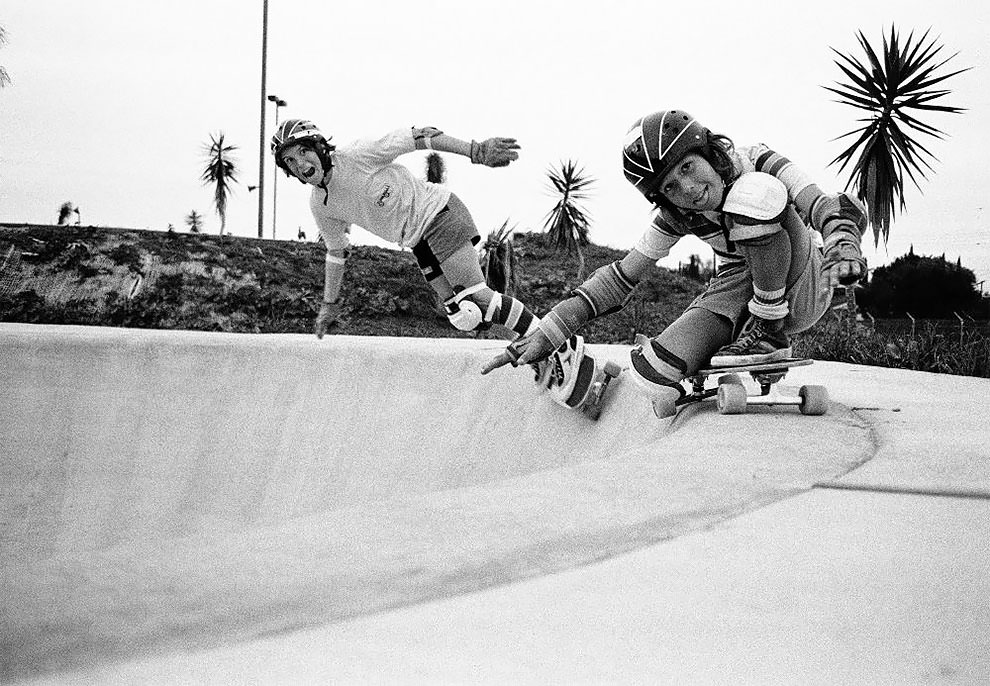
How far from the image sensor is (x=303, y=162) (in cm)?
452

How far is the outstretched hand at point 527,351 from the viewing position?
3473 millimetres

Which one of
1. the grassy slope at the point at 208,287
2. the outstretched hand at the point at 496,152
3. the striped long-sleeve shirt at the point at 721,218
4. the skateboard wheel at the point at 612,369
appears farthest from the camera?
the grassy slope at the point at 208,287

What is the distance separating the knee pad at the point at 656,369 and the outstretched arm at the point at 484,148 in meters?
1.32

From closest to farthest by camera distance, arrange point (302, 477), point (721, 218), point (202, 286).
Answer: point (721, 218), point (302, 477), point (202, 286)

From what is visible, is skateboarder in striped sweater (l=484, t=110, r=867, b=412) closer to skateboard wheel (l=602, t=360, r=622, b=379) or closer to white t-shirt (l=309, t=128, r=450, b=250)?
skateboard wheel (l=602, t=360, r=622, b=379)

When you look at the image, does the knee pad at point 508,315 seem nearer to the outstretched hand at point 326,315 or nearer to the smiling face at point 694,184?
the outstretched hand at point 326,315

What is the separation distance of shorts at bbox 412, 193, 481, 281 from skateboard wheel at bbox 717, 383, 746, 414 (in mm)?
1851

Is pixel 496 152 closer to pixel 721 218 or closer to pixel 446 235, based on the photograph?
pixel 446 235

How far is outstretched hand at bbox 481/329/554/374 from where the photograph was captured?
11.4ft

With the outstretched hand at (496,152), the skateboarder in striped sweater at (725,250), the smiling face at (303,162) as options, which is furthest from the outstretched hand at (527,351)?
the smiling face at (303,162)

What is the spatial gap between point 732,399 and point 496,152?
5.70 feet

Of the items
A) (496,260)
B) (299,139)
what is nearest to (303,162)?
(299,139)

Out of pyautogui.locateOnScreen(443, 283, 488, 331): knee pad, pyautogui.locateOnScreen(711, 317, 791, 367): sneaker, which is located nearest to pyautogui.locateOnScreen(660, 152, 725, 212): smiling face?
pyautogui.locateOnScreen(711, 317, 791, 367): sneaker

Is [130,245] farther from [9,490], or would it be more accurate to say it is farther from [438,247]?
[438,247]
